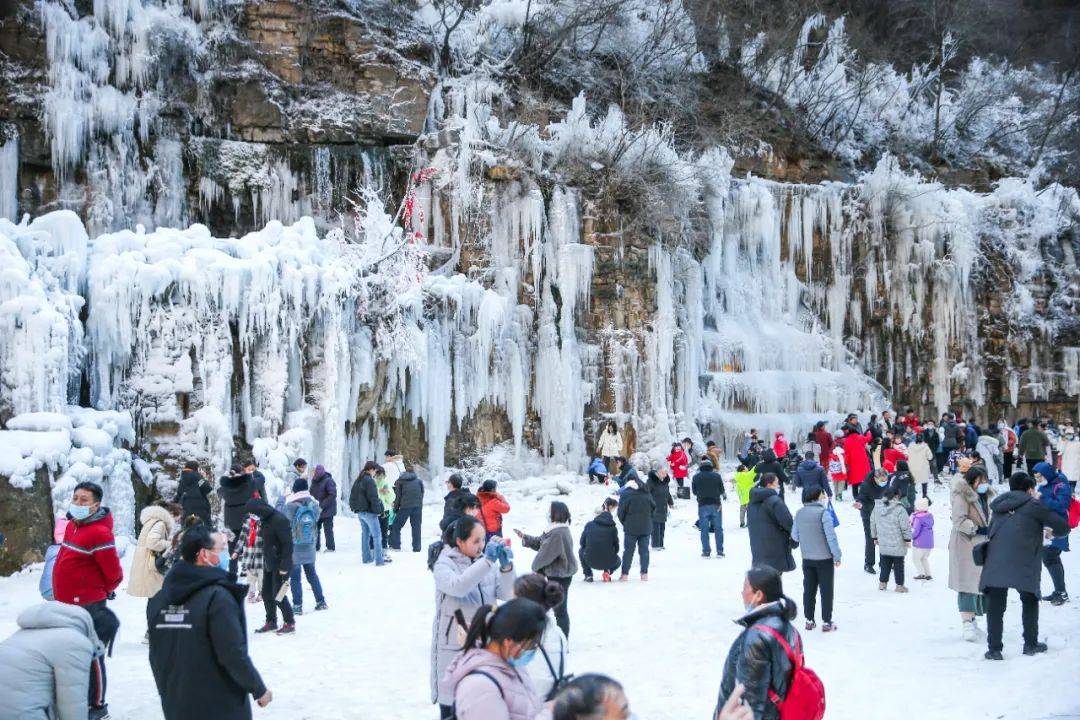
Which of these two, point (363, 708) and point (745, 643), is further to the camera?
point (363, 708)

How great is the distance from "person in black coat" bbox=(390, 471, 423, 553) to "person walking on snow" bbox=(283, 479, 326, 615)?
349 cm

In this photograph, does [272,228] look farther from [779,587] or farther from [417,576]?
[779,587]

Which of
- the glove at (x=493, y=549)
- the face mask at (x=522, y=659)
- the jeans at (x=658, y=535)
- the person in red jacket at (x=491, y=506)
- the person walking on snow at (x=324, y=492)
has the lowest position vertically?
the jeans at (x=658, y=535)

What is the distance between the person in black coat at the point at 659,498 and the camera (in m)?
12.8

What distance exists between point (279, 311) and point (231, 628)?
12.1 m

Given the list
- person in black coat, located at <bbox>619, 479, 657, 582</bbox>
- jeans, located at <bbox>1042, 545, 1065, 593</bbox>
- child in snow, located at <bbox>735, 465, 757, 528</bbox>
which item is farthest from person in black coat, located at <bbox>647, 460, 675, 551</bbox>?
jeans, located at <bbox>1042, 545, 1065, 593</bbox>

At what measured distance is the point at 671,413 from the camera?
21.8 metres

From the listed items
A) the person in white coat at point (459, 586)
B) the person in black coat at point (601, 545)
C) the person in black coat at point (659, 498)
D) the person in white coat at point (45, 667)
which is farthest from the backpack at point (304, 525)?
the person in white coat at point (45, 667)

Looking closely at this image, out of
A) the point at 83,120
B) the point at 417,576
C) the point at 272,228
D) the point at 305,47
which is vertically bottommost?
the point at 417,576

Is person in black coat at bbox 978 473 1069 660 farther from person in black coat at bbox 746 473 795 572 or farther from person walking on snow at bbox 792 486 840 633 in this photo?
person in black coat at bbox 746 473 795 572

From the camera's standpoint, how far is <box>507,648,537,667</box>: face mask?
11.1 ft

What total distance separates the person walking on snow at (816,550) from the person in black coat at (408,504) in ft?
19.1

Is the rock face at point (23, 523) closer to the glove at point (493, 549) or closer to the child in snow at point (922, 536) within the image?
the glove at point (493, 549)

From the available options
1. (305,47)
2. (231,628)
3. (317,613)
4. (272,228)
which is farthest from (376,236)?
(231,628)
